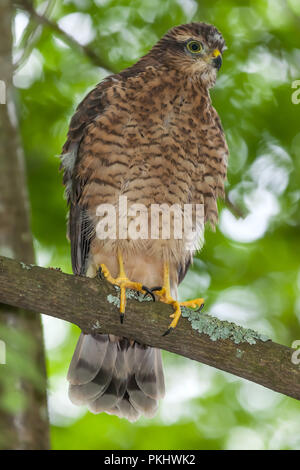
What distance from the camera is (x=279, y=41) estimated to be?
4.54 metres

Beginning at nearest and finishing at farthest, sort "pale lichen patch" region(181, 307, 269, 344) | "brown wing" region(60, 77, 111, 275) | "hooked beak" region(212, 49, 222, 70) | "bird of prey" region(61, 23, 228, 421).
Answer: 1. "pale lichen patch" region(181, 307, 269, 344)
2. "bird of prey" region(61, 23, 228, 421)
3. "brown wing" region(60, 77, 111, 275)
4. "hooked beak" region(212, 49, 222, 70)

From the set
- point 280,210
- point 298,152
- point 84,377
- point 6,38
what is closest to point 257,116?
A: point 298,152

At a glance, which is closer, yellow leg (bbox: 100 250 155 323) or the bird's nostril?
yellow leg (bbox: 100 250 155 323)

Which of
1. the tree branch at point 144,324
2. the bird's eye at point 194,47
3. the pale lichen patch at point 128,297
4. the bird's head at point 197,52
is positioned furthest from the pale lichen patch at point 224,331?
the bird's eye at point 194,47

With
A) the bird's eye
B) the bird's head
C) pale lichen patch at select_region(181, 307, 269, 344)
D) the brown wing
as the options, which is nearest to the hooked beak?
the bird's head

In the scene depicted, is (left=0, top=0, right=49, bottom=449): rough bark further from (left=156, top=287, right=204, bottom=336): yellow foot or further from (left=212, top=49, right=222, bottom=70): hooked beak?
→ (left=212, top=49, right=222, bottom=70): hooked beak

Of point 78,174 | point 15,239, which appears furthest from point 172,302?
point 15,239

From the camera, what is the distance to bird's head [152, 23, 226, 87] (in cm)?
378

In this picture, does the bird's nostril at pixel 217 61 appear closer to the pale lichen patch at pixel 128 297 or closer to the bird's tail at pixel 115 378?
the pale lichen patch at pixel 128 297

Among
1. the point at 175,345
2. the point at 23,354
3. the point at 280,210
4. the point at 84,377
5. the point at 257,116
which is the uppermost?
the point at 257,116

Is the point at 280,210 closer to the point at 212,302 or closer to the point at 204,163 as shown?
the point at 212,302

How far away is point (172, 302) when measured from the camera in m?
3.16

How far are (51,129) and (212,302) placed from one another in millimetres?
1884

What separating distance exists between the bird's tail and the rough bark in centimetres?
24
